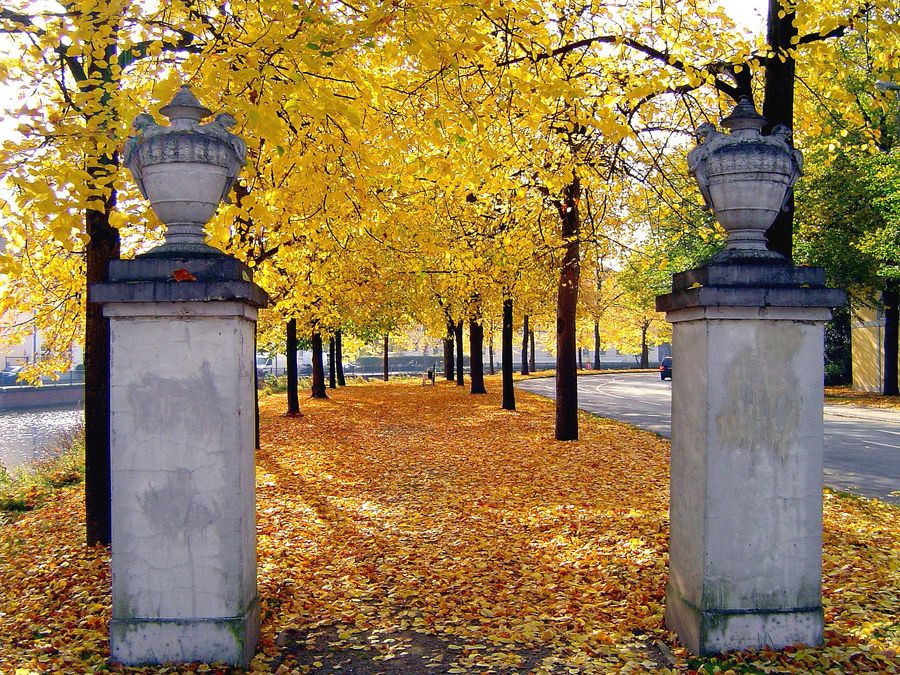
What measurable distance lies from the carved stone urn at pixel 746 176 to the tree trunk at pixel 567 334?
24.8ft

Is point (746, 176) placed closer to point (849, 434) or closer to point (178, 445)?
point (178, 445)

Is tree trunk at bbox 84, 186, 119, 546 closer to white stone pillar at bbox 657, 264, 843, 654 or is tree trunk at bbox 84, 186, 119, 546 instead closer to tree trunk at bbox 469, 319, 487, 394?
white stone pillar at bbox 657, 264, 843, 654

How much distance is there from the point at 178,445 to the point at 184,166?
63.3 inches

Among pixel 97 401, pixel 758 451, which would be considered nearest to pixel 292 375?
pixel 97 401

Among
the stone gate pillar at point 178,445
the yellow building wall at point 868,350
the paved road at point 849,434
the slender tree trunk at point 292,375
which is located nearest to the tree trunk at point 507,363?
the paved road at point 849,434

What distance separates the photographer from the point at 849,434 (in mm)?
14320

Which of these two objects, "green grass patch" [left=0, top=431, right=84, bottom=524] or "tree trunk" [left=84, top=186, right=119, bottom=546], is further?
"green grass patch" [left=0, top=431, right=84, bottom=524]

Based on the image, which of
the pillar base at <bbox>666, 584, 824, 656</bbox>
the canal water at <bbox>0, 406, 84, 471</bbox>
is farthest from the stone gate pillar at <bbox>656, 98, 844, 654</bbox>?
the canal water at <bbox>0, 406, 84, 471</bbox>

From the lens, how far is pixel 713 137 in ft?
13.0

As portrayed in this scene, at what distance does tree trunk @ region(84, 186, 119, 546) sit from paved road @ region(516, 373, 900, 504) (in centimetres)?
894

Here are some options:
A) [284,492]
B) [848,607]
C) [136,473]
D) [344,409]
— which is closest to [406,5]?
[136,473]

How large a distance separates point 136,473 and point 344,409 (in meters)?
16.0

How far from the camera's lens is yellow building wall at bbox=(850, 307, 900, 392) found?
86.3 feet

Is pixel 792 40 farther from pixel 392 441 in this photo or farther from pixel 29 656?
pixel 392 441
